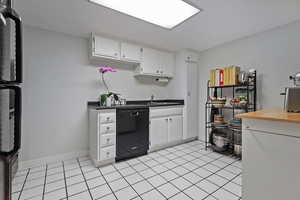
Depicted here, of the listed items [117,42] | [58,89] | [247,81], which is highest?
[117,42]

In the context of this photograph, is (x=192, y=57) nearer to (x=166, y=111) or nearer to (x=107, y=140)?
(x=166, y=111)

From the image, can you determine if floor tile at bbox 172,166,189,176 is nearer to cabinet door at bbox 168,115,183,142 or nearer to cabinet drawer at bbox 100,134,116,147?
cabinet door at bbox 168,115,183,142

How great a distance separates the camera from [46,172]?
5.92ft

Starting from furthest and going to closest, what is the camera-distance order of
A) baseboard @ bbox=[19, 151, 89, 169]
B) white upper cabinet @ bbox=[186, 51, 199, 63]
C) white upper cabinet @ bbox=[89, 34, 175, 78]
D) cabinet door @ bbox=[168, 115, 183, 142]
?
white upper cabinet @ bbox=[186, 51, 199, 63]
cabinet door @ bbox=[168, 115, 183, 142]
white upper cabinet @ bbox=[89, 34, 175, 78]
baseboard @ bbox=[19, 151, 89, 169]

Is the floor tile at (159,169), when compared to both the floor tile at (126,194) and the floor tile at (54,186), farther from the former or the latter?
the floor tile at (54,186)

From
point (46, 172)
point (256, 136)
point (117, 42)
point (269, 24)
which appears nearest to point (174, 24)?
point (117, 42)

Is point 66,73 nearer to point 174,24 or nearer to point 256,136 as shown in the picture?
point 174,24

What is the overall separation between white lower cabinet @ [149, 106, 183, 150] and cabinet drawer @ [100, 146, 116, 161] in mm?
711

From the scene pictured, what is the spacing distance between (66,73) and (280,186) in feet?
9.46

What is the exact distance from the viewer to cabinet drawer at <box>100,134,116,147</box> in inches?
77.1

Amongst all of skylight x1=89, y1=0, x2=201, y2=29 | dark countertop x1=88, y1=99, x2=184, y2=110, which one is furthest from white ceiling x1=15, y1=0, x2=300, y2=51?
dark countertop x1=88, y1=99, x2=184, y2=110

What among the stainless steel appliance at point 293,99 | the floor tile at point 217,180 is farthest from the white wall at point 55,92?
the stainless steel appliance at point 293,99

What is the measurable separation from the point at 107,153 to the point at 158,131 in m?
1.01

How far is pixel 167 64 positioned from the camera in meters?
3.11
